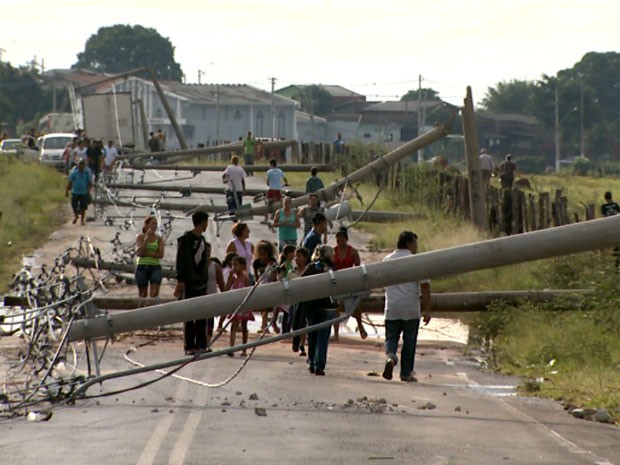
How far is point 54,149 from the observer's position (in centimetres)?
5953

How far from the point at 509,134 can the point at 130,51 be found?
61.8 m

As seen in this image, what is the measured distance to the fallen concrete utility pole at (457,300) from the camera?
68.1 feet

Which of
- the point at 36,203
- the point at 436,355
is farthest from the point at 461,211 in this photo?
the point at 436,355

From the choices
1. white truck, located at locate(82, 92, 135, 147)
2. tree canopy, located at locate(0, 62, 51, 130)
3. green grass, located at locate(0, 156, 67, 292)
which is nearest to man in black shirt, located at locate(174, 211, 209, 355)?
green grass, located at locate(0, 156, 67, 292)

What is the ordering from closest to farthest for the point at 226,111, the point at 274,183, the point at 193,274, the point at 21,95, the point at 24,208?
1. the point at 193,274
2. the point at 274,183
3. the point at 24,208
4. the point at 226,111
5. the point at 21,95

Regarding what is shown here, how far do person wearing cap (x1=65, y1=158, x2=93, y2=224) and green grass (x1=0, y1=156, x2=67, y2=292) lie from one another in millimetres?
924

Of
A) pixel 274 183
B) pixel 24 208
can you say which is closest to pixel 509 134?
pixel 24 208

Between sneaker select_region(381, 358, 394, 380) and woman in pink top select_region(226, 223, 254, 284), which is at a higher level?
woman in pink top select_region(226, 223, 254, 284)

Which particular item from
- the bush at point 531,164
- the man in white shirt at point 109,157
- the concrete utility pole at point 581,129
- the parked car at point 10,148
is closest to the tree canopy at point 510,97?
the concrete utility pole at point 581,129

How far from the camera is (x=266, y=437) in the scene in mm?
12492

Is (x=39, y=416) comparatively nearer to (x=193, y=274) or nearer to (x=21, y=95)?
(x=193, y=274)

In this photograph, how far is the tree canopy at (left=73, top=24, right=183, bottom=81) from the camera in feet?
585

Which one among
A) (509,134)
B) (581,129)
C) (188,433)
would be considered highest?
(188,433)

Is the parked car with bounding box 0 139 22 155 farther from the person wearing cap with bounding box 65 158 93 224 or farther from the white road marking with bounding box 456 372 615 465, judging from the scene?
the white road marking with bounding box 456 372 615 465
